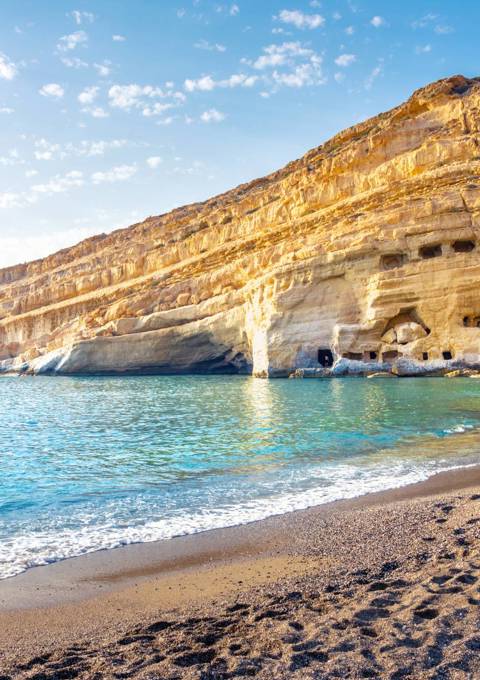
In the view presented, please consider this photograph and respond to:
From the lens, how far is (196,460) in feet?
34.2

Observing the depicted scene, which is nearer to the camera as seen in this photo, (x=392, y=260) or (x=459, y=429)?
(x=459, y=429)

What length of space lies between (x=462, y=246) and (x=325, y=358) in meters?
10.1

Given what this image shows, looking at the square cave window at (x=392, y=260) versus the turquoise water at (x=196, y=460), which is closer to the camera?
the turquoise water at (x=196, y=460)

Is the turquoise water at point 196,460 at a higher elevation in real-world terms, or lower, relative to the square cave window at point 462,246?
lower

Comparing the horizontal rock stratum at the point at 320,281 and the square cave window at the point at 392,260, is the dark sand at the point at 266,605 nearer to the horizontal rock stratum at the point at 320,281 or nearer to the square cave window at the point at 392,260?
the horizontal rock stratum at the point at 320,281

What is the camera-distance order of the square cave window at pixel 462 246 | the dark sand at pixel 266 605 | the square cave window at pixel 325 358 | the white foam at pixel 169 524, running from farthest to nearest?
the square cave window at pixel 325 358 < the square cave window at pixel 462 246 < the white foam at pixel 169 524 < the dark sand at pixel 266 605

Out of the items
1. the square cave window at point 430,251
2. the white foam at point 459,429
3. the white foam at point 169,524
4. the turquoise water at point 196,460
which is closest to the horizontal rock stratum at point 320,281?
the square cave window at point 430,251

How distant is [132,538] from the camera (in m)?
6.20

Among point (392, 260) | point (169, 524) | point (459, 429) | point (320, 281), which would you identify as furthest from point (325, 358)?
point (169, 524)

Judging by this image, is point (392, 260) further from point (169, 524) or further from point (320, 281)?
point (169, 524)

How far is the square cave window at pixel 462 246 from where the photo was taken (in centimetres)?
3112

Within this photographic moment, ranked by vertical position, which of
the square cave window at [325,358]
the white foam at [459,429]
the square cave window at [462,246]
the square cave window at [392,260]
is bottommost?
the white foam at [459,429]

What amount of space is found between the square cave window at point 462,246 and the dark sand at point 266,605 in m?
27.3

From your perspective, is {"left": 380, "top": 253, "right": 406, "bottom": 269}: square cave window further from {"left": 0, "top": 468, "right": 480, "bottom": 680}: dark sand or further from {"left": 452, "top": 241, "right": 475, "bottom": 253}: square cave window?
{"left": 0, "top": 468, "right": 480, "bottom": 680}: dark sand
